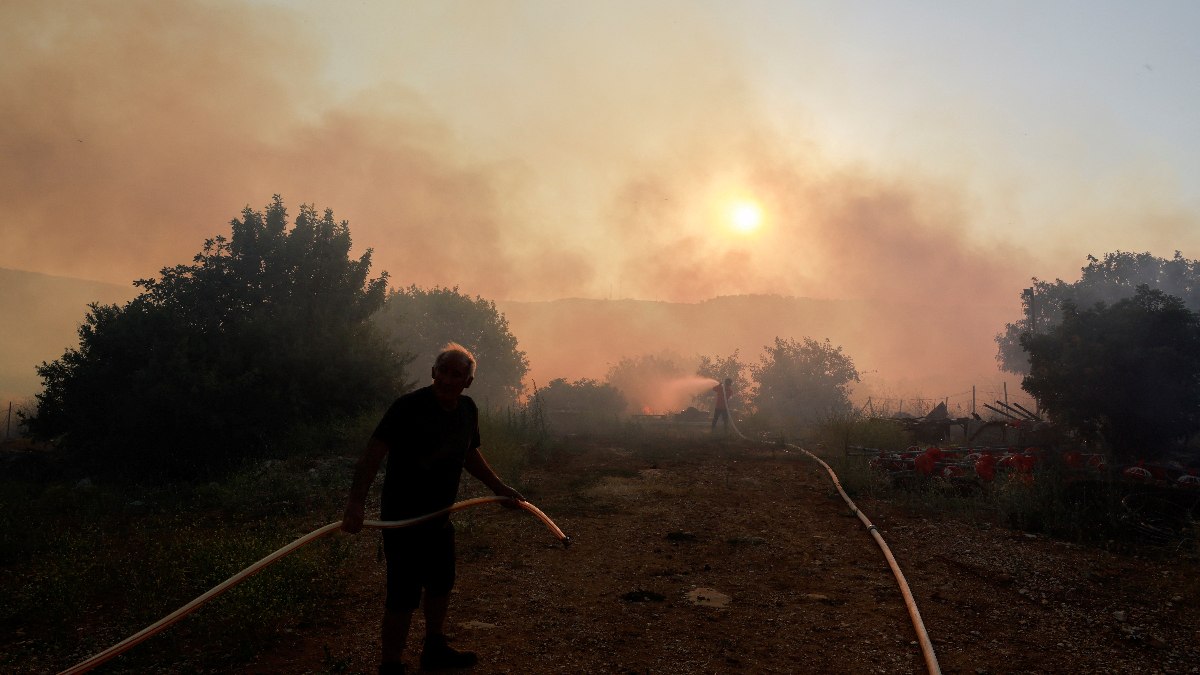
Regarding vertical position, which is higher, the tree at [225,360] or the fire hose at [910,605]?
the tree at [225,360]

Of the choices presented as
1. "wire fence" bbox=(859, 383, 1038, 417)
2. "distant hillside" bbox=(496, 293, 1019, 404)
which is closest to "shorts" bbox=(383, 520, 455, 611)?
"wire fence" bbox=(859, 383, 1038, 417)

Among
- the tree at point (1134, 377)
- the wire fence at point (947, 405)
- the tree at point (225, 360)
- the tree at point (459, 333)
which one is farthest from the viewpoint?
the tree at point (459, 333)

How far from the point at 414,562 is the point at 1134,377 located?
17.7 metres

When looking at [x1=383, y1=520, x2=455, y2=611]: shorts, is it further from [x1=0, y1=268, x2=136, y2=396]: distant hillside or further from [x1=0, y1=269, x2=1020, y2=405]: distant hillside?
[x1=0, y1=268, x2=136, y2=396]: distant hillside

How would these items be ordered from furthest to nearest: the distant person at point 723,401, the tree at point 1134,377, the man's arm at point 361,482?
the distant person at point 723,401 → the tree at point 1134,377 → the man's arm at point 361,482

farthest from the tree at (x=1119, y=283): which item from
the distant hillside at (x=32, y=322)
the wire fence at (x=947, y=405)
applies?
the distant hillside at (x=32, y=322)

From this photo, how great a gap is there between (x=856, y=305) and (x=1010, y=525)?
7469 inches

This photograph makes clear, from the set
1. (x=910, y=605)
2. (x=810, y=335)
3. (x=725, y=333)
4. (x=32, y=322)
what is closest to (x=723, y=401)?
(x=910, y=605)

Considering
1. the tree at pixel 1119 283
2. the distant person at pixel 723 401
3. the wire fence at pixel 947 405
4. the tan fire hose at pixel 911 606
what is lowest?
the tan fire hose at pixel 911 606

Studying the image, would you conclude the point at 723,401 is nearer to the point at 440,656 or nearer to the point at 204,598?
the point at 440,656

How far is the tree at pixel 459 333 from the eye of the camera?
48.2 metres

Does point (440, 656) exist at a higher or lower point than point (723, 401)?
lower

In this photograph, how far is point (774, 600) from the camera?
6.16 meters

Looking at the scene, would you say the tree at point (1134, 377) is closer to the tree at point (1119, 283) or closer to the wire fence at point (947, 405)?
the wire fence at point (947, 405)
